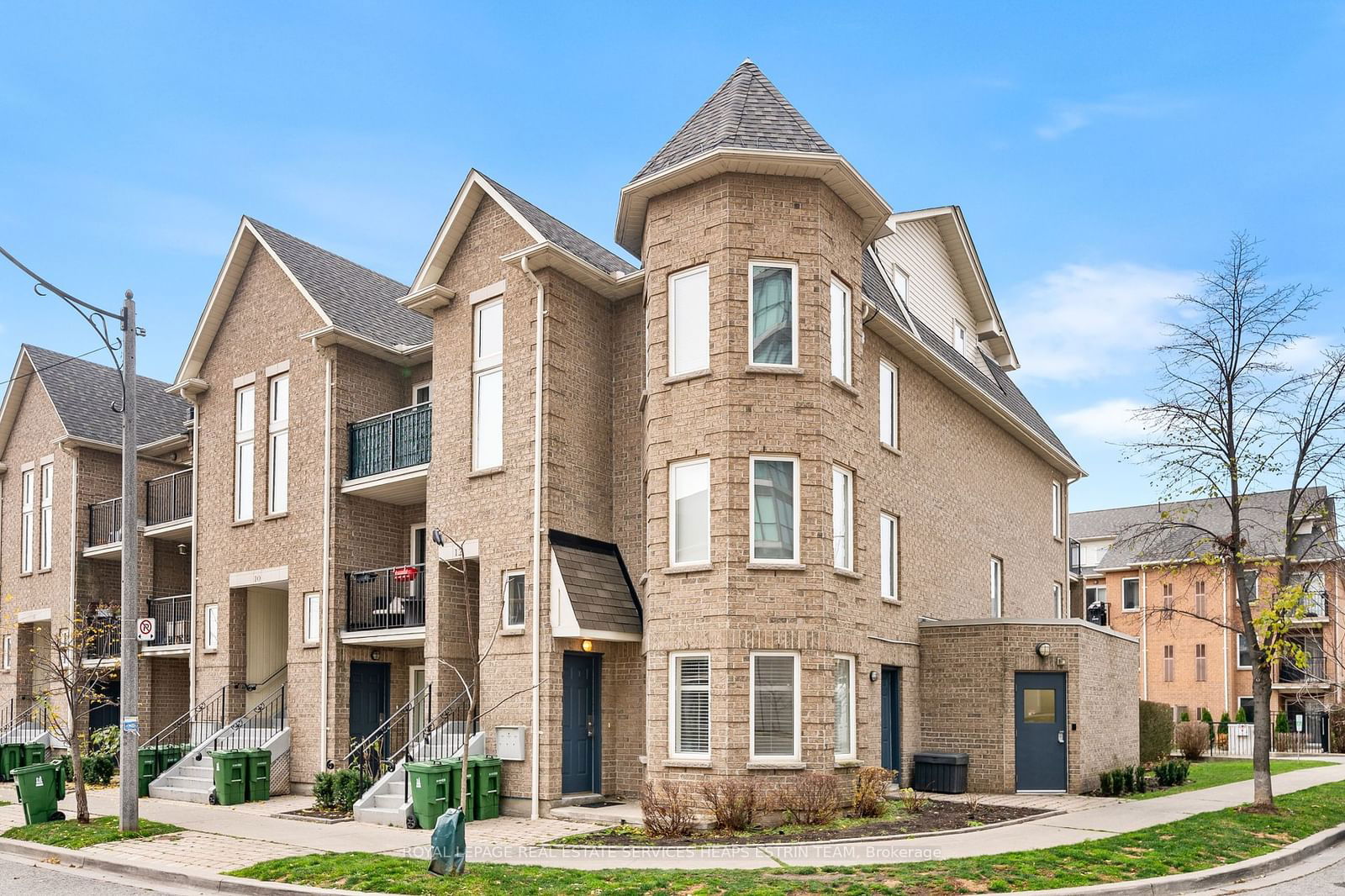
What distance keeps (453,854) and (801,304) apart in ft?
30.6

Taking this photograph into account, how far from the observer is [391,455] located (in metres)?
22.1

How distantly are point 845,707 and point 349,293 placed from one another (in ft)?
45.8

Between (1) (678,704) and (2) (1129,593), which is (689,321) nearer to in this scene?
(1) (678,704)

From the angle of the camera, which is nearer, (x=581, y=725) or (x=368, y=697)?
(x=581, y=725)

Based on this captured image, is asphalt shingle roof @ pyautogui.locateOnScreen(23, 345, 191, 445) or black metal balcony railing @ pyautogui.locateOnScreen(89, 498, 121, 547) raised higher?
asphalt shingle roof @ pyautogui.locateOnScreen(23, 345, 191, 445)

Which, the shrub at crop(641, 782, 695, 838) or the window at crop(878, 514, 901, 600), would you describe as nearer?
the shrub at crop(641, 782, 695, 838)

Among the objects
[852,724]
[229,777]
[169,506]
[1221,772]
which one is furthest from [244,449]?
[1221,772]

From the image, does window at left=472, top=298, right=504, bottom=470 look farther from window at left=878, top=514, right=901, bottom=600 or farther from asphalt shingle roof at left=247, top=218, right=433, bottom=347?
window at left=878, top=514, right=901, bottom=600

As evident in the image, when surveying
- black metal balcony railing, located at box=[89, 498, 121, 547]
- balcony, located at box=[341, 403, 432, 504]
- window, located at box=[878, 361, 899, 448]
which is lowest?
black metal balcony railing, located at box=[89, 498, 121, 547]

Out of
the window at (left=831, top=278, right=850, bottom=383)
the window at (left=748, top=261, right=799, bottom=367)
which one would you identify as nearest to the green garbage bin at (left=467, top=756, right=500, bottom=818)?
the window at (left=748, top=261, right=799, bottom=367)

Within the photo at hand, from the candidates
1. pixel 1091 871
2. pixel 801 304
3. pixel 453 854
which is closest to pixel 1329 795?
pixel 1091 871

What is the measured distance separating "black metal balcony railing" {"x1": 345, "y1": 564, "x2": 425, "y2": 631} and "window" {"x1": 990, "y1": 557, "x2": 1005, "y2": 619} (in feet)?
41.0

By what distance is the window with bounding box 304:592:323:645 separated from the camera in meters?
22.7

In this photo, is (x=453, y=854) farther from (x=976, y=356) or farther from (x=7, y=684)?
(x=7, y=684)
